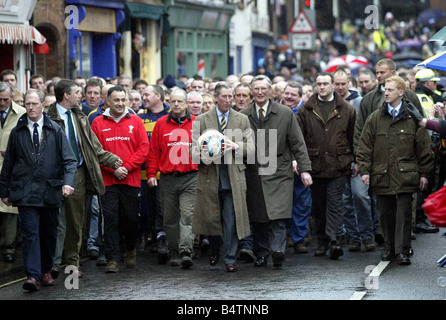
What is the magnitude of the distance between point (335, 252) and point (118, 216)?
2520 millimetres

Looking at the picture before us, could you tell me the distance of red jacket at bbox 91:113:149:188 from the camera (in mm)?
13516

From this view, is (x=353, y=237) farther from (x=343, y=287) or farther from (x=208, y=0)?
(x=208, y=0)

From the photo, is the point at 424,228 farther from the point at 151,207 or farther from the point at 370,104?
the point at 151,207

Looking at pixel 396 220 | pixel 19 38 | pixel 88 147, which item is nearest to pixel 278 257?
pixel 396 220

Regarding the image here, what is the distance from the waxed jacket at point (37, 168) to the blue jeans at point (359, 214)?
4075 mm

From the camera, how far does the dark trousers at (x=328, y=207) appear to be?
14.0 m

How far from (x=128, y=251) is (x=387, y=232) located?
295cm

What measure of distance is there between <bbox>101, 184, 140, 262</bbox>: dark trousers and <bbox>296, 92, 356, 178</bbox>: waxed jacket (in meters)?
2.25

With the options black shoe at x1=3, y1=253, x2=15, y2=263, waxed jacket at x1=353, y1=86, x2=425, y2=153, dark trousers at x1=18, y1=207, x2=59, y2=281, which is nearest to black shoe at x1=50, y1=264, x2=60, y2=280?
dark trousers at x1=18, y1=207, x2=59, y2=281

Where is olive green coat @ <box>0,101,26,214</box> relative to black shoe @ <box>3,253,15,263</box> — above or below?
above

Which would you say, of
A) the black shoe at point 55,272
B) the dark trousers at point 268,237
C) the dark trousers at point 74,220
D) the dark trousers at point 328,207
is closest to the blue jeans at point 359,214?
the dark trousers at point 328,207

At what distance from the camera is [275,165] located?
13.5 m

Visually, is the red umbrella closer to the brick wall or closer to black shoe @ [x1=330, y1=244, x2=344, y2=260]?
black shoe @ [x1=330, y1=244, x2=344, y2=260]

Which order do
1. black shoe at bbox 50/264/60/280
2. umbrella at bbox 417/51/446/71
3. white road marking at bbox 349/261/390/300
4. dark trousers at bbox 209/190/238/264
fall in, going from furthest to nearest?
A: dark trousers at bbox 209/190/238/264, black shoe at bbox 50/264/60/280, umbrella at bbox 417/51/446/71, white road marking at bbox 349/261/390/300
